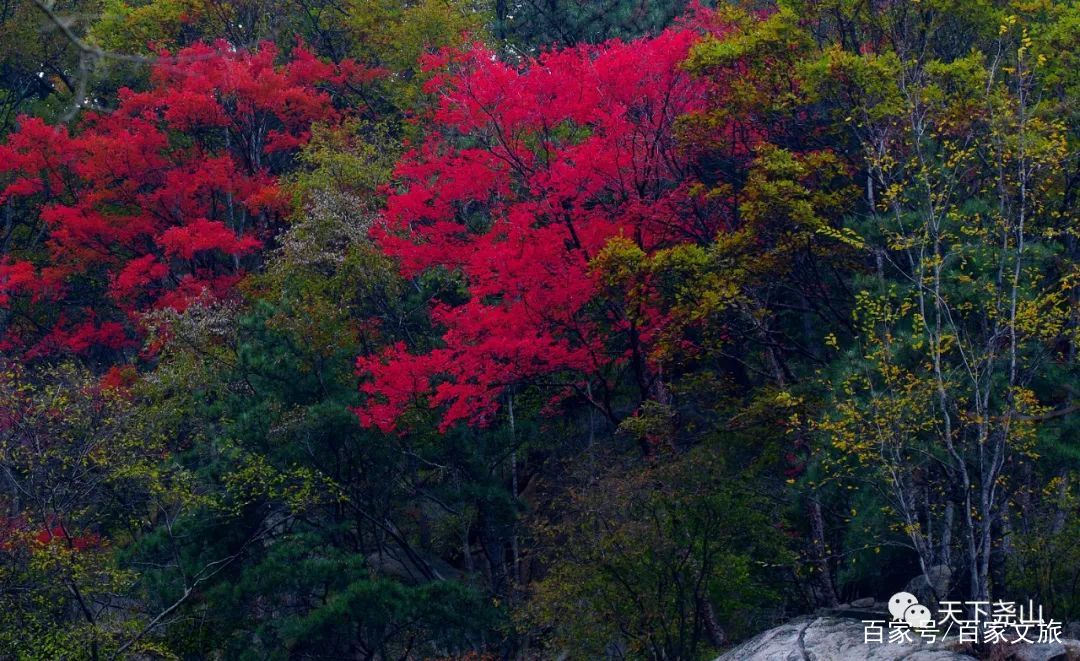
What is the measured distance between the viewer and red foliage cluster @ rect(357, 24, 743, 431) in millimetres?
17203

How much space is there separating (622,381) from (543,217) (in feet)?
11.5

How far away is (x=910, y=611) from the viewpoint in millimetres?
11852

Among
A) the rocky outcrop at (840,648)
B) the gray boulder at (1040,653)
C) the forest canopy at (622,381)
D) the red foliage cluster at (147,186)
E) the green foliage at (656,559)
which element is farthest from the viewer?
the red foliage cluster at (147,186)

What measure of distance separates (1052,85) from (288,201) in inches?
597

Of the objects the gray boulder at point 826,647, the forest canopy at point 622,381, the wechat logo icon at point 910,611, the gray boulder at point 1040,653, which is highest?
the forest canopy at point 622,381

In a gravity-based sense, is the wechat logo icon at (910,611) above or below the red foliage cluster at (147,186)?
below

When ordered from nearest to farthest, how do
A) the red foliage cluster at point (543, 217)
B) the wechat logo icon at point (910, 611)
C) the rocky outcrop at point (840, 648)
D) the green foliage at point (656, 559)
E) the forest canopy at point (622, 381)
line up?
1. the rocky outcrop at point (840, 648)
2. the wechat logo icon at point (910, 611)
3. the forest canopy at point (622, 381)
4. the green foliage at point (656, 559)
5. the red foliage cluster at point (543, 217)

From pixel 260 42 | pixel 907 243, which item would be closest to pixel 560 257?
pixel 907 243

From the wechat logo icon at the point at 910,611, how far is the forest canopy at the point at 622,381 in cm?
29

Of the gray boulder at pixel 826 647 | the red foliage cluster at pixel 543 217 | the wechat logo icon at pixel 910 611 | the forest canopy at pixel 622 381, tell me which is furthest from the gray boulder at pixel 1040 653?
the red foliage cluster at pixel 543 217

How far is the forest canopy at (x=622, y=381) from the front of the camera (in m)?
12.7

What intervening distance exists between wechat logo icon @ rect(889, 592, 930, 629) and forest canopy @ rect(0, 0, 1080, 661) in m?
0.29

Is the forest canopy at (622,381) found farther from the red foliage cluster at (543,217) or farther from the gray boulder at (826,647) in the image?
the gray boulder at (826,647)

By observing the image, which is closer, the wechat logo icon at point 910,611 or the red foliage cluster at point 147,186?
the wechat logo icon at point 910,611
